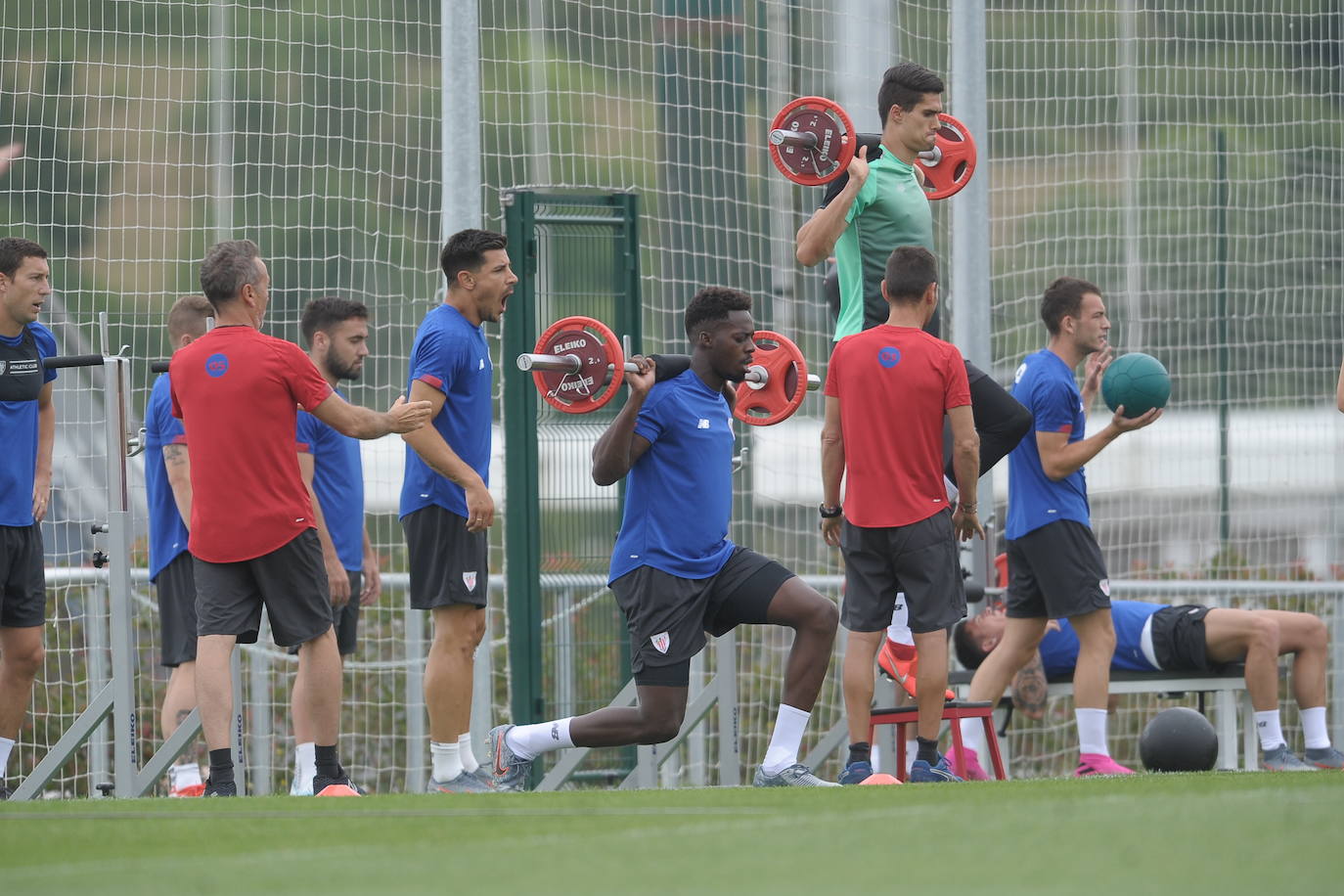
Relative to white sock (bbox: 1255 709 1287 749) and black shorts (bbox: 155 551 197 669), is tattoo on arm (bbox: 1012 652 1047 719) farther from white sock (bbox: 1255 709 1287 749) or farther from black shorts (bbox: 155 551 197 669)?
black shorts (bbox: 155 551 197 669)

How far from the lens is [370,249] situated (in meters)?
9.77

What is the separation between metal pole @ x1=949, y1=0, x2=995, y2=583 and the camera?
9375mm

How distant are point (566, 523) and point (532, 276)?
3.77ft

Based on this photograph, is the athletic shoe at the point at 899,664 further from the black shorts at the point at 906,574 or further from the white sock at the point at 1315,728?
the white sock at the point at 1315,728

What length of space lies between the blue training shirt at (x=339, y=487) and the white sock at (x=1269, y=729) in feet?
12.9

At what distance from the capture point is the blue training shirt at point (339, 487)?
27.1 ft

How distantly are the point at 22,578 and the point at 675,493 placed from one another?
103 inches

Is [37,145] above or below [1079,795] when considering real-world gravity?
above

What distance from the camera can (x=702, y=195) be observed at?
993 cm

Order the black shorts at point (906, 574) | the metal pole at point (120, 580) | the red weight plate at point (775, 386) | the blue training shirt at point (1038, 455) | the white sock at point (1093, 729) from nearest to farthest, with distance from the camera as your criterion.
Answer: the black shorts at point (906, 574)
the metal pole at point (120, 580)
the red weight plate at point (775, 386)
the white sock at point (1093, 729)
the blue training shirt at point (1038, 455)

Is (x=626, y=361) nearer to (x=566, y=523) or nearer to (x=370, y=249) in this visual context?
(x=566, y=523)

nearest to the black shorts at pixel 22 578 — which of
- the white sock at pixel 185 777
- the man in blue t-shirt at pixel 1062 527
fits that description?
the white sock at pixel 185 777

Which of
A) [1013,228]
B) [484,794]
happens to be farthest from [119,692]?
[1013,228]

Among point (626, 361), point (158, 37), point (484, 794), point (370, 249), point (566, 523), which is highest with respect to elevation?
point (158, 37)
